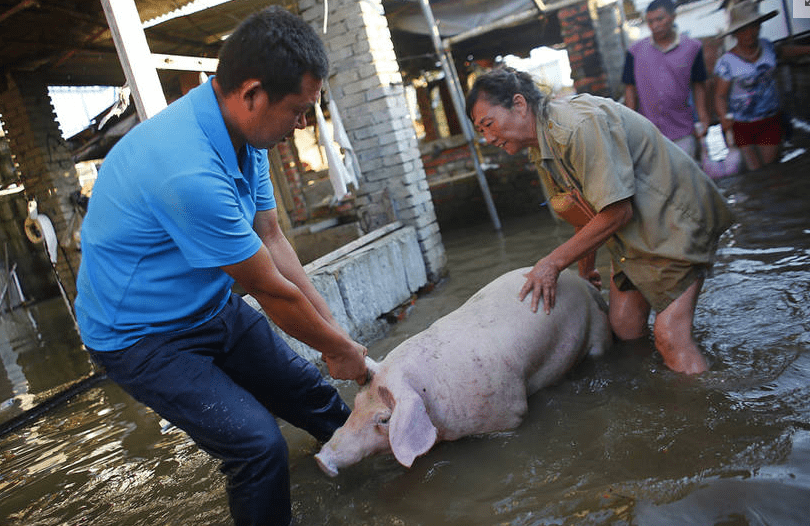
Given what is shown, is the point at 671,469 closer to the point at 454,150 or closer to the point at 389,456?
the point at 389,456

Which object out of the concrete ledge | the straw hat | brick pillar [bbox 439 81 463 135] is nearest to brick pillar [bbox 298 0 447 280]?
the concrete ledge

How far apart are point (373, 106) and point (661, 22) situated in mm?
3010

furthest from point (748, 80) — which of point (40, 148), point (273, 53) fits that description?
point (40, 148)

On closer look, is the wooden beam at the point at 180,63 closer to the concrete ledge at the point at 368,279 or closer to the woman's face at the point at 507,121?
the concrete ledge at the point at 368,279

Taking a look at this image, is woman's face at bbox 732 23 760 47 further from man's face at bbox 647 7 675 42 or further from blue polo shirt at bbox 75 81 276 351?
blue polo shirt at bbox 75 81 276 351

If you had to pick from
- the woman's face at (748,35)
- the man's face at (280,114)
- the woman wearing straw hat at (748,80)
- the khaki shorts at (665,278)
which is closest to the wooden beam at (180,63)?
the man's face at (280,114)

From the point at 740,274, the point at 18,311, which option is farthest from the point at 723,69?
the point at 18,311

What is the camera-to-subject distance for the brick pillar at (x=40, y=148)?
805cm

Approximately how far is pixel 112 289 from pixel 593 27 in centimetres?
873

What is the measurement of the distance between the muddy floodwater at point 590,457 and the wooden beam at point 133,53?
7.42 ft

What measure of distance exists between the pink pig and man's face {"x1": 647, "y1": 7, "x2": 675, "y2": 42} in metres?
3.82

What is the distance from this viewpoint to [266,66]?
171cm

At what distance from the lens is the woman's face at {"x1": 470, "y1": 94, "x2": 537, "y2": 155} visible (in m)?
2.91

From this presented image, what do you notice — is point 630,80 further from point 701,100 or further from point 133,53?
point 133,53
